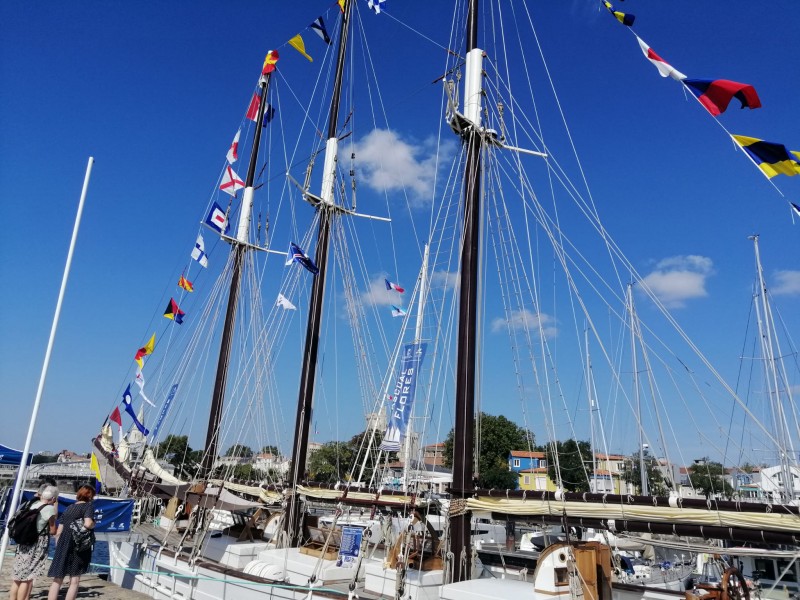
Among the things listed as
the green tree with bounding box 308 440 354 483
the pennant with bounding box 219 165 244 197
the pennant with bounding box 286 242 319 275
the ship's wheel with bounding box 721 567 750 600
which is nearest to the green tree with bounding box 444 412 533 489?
the green tree with bounding box 308 440 354 483

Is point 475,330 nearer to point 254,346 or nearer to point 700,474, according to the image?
point 254,346

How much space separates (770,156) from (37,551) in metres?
13.8

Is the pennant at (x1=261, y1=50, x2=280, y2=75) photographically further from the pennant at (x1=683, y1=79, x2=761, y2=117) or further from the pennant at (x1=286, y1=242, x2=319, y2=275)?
the pennant at (x1=683, y1=79, x2=761, y2=117)

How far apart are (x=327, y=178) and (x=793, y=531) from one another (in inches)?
789

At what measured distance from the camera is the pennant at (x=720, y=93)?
361 inches

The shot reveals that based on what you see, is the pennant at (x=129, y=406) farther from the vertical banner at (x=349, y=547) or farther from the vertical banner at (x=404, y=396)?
the vertical banner at (x=349, y=547)

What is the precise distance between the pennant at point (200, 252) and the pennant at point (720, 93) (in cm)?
2361

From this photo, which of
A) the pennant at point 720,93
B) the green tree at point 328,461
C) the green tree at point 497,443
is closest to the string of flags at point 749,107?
the pennant at point 720,93

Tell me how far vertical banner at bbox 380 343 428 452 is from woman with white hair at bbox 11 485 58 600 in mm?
11489

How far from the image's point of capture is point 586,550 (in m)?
9.30

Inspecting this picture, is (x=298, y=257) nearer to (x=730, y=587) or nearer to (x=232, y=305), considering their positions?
(x=232, y=305)

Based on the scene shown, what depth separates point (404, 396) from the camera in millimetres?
19266

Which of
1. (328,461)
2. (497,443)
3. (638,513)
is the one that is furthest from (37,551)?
(328,461)

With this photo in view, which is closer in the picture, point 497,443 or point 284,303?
point 284,303
